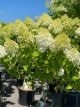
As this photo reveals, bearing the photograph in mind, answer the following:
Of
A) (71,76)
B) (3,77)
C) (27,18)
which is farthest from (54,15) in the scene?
→ (71,76)

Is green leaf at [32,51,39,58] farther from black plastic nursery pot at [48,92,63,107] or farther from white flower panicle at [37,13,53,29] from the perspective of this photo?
black plastic nursery pot at [48,92,63,107]

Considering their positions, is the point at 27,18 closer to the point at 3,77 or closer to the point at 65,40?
the point at 65,40

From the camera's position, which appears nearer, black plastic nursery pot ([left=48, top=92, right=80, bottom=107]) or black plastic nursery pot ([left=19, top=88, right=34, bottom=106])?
black plastic nursery pot ([left=48, top=92, right=80, bottom=107])

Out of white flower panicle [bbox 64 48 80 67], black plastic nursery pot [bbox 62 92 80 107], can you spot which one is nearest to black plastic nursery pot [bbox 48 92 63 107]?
black plastic nursery pot [bbox 62 92 80 107]

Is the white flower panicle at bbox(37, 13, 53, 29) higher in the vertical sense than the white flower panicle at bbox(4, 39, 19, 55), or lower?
higher

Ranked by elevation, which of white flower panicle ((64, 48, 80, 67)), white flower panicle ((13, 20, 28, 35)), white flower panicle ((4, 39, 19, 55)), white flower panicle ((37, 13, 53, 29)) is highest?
white flower panicle ((37, 13, 53, 29))

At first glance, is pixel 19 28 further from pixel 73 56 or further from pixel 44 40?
pixel 73 56

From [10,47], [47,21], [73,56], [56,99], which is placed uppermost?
[47,21]

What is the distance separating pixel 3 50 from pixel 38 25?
0.96 meters

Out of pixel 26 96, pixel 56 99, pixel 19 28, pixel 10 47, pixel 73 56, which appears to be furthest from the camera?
pixel 26 96

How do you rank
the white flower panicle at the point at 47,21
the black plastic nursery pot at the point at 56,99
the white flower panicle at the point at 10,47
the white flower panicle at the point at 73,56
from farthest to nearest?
the black plastic nursery pot at the point at 56,99, the white flower panicle at the point at 47,21, the white flower panicle at the point at 10,47, the white flower panicle at the point at 73,56

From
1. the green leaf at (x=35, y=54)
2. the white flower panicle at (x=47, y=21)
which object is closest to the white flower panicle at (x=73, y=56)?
the green leaf at (x=35, y=54)

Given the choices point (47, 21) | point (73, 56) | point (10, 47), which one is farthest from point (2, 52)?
point (73, 56)

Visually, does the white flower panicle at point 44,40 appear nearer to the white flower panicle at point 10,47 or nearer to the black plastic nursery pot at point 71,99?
the white flower panicle at point 10,47
